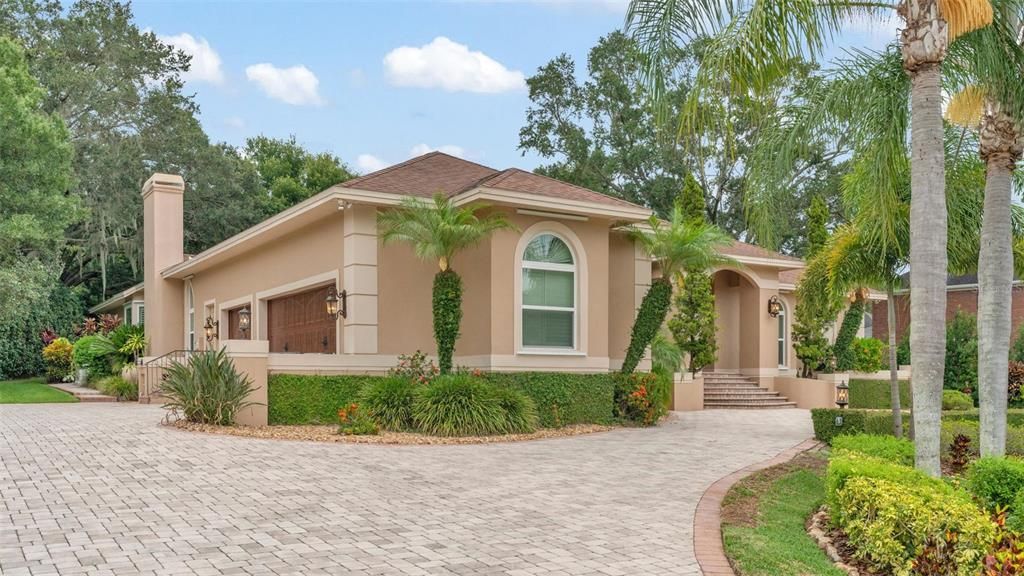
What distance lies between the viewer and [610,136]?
112ft

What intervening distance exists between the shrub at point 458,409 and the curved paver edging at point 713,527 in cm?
391

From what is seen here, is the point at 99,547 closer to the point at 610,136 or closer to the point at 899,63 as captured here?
the point at 899,63

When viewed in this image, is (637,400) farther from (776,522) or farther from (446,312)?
(776,522)

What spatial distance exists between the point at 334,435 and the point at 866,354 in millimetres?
15718

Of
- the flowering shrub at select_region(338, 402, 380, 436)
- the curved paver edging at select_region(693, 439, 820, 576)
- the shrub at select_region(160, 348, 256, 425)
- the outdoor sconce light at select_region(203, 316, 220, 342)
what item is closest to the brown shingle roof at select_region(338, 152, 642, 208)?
the shrub at select_region(160, 348, 256, 425)

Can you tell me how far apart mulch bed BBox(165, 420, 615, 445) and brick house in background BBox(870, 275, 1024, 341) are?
54.8 ft

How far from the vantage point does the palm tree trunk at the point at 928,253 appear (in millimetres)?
6891

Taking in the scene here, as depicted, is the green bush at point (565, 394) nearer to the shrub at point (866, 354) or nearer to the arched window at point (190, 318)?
the shrub at point (866, 354)

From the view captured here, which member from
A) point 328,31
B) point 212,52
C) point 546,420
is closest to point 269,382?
point 546,420

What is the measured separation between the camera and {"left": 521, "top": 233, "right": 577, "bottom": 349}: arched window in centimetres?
1357

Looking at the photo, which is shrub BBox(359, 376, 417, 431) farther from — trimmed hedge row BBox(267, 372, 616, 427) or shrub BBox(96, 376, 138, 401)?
shrub BBox(96, 376, 138, 401)

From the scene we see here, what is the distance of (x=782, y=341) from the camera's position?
70.9 ft

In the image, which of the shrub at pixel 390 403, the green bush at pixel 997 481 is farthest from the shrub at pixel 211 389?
the green bush at pixel 997 481

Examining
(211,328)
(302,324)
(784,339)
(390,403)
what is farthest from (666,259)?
(211,328)
